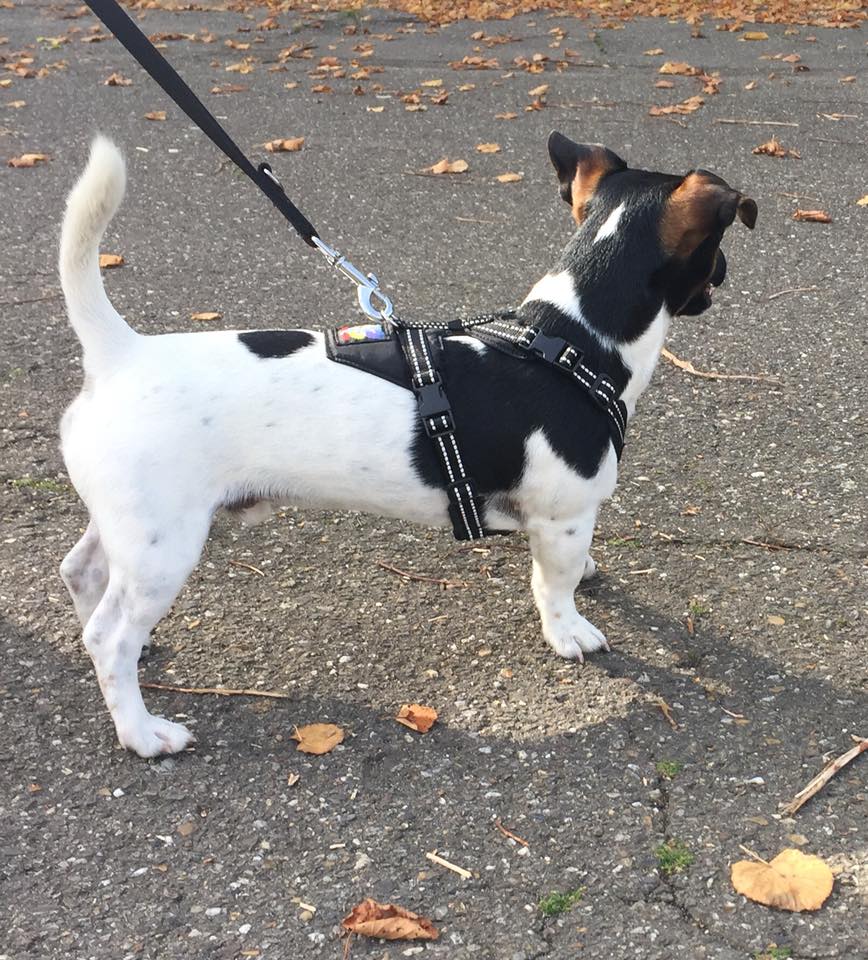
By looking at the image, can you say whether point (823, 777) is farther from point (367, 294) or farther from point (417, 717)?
point (367, 294)

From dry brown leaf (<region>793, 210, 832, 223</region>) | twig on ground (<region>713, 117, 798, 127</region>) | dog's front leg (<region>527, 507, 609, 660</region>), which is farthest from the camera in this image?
twig on ground (<region>713, 117, 798, 127</region>)

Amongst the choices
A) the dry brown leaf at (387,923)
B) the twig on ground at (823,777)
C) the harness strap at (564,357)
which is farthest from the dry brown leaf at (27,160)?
the twig on ground at (823,777)

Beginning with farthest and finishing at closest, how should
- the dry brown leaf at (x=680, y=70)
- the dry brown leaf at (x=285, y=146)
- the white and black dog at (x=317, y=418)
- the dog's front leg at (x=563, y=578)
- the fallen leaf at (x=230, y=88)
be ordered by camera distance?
the dry brown leaf at (x=680, y=70) < the fallen leaf at (x=230, y=88) < the dry brown leaf at (x=285, y=146) < the dog's front leg at (x=563, y=578) < the white and black dog at (x=317, y=418)

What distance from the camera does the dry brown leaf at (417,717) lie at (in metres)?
3.05

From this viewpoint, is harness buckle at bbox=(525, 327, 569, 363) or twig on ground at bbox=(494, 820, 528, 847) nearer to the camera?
twig on ground at bbox=(494, 820, 528, 847)

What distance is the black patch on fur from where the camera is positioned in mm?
2855

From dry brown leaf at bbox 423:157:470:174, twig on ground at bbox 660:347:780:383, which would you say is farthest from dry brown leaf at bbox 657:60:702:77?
twig on ground at bbox 660:347:780:383

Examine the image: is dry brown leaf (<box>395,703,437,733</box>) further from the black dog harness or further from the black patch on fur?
the black patch on fur

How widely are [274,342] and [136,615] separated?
0.79 m

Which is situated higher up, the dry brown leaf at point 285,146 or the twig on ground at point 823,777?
the dry brown leaf at point 285,146

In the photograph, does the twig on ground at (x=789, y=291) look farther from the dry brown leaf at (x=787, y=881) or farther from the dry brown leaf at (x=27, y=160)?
the dry brown leaf at (x=27, y=160)

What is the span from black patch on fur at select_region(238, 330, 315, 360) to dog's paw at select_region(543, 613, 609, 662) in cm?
115

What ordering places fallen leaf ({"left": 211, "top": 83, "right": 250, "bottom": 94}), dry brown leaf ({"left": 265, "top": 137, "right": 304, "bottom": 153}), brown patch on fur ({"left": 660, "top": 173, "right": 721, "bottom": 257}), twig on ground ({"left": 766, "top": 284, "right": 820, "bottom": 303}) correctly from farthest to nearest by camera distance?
fallen leaf ({"left": 211, "top": 83, "right": 250, "bottom": 94}) < dry brown leaf ({"left": 265, "top": 137, "right": 304, "bottom": 153}) < twig on ground ({"left": 766, "top": 284, "right": 820, "bottom": 303}) < brown patch on fur ({"left": 660, "top": 173, "right": 721, "bottom": 257})

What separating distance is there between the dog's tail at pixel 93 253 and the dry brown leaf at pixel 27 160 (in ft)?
17.3
